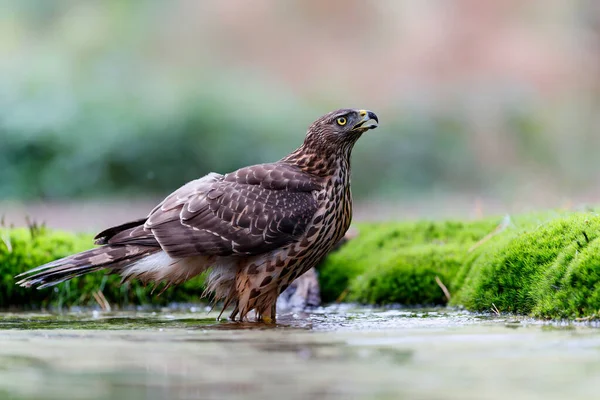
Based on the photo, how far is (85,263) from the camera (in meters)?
7.35

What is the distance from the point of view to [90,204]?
55.8ft

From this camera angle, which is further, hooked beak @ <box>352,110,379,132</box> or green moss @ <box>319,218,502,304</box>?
green moss @ <box>319,218,502,304</box>

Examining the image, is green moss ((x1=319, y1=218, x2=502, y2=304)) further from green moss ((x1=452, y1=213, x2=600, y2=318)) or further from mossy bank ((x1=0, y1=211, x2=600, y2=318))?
green moss ((x1=452, y1=213, x2=600, y2=318))

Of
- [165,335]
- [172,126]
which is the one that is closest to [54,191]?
[172,126]

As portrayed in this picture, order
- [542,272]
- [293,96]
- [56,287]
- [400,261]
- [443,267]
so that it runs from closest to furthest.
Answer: [542,272] < [443,267] < [400,261] < [56,287] < [293,96]

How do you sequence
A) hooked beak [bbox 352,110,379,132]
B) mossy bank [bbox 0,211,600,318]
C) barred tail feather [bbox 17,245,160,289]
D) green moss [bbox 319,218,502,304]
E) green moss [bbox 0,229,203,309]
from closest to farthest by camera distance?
mossy bank [bbox 0,211,600,318] → barred tail feather [bbox 17,245,160,289] → hooked beak [bbox 352,110,379,132] → green moss [bbox 319,218,502,304] → green moss [bbox 0,229,203,309]

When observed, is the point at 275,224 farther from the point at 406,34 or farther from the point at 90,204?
the point at 406,34

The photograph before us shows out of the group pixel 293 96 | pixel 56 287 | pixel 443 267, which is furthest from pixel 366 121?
pixel 293 96

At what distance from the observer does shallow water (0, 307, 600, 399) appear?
12.2ft

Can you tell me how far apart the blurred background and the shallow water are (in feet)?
30.1

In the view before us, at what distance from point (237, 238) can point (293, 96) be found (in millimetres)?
16246

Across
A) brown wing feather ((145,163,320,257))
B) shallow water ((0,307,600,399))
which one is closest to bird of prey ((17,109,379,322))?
brown wing feather ((145,163,320,257))

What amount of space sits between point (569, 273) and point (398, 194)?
13.9 metres

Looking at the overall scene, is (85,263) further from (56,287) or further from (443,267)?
(443,267)
